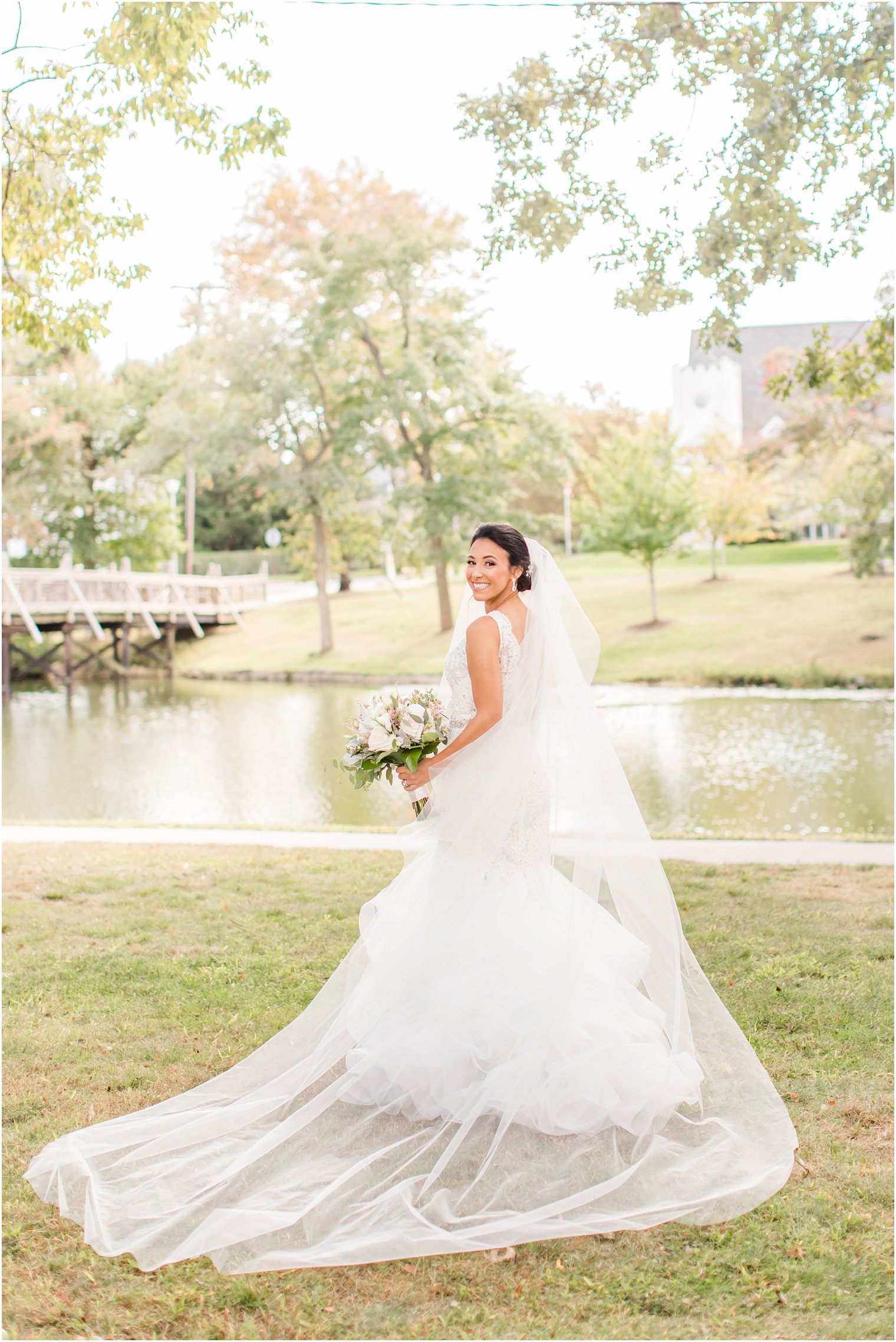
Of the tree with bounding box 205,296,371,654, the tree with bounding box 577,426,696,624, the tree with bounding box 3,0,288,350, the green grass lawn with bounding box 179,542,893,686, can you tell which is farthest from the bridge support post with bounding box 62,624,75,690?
the tree with bounding box 3,0,288,350

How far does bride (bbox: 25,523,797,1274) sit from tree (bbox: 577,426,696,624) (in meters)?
25.3

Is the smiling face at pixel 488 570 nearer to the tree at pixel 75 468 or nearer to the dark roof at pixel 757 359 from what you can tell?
the tree at pixel 75 468

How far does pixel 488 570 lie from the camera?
3961mm

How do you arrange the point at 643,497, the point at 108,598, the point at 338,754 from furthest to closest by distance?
the point at 108,598 < the point at 643,497 < the point at 338,754

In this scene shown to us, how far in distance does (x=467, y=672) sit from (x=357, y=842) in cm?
510

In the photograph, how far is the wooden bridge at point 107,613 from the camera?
2786 centimetres

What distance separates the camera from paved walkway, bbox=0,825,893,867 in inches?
316

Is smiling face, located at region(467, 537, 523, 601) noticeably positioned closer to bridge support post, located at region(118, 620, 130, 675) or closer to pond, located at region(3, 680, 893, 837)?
pond, located at region(3, 680, 893, 837)

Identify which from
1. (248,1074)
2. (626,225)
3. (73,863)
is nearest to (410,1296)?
(248,1074)

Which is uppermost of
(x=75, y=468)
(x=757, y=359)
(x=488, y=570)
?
(x=757, y=359)

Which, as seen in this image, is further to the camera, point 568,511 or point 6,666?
point 568,511

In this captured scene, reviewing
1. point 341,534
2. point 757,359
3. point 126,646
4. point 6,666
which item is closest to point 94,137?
point 6,666

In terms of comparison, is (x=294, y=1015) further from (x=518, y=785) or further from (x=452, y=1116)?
(x=518, y=785)

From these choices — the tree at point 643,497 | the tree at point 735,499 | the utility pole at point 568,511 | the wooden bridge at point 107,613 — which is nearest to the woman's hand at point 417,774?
the wooden bridge at point 107,613
